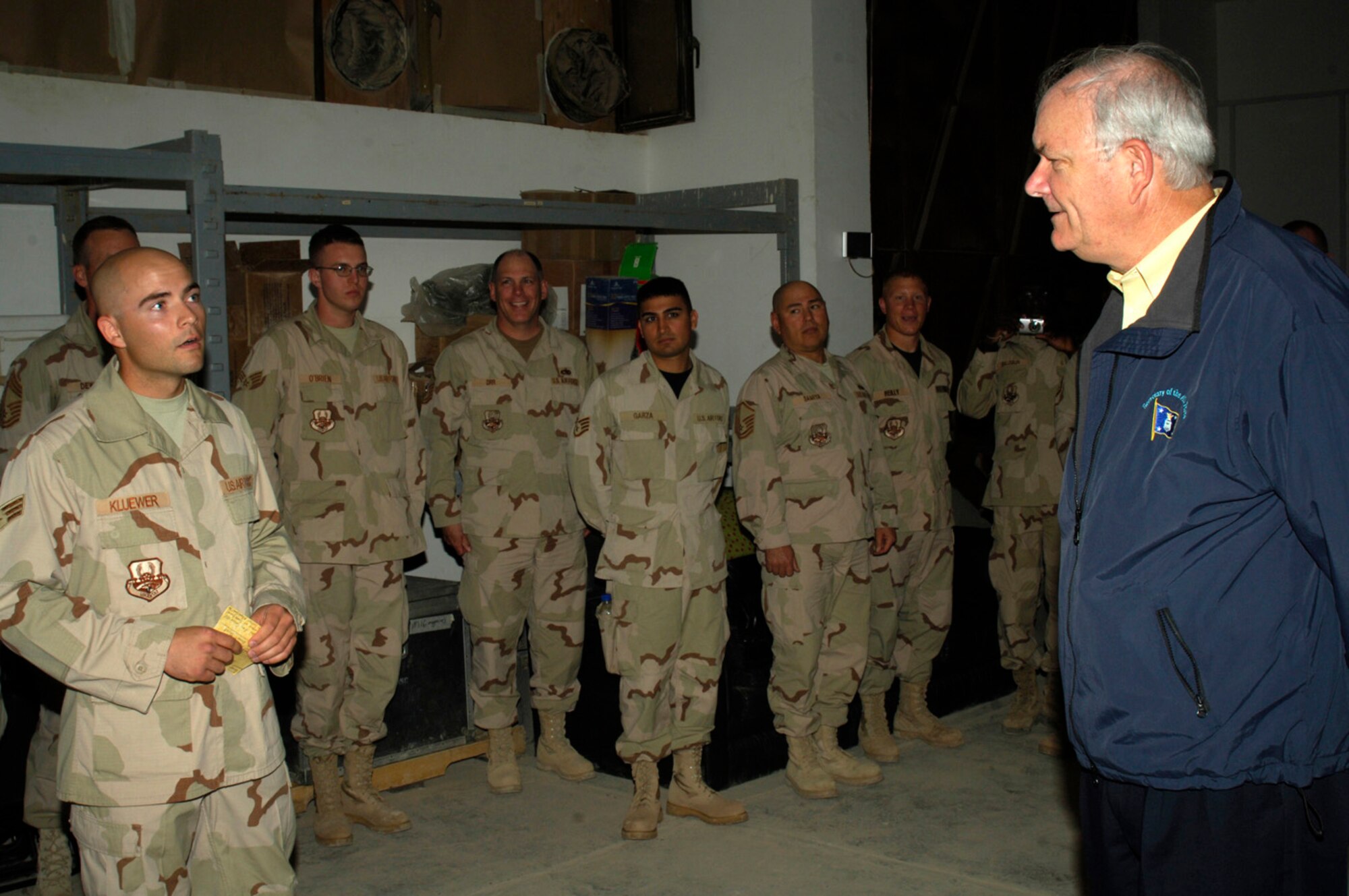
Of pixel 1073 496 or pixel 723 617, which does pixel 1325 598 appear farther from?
pixel 723 617

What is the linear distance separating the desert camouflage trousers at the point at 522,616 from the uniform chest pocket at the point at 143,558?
2038mm

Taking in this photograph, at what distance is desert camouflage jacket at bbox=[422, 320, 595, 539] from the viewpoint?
4.26 meters

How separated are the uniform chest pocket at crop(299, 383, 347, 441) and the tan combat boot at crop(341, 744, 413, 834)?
107cm

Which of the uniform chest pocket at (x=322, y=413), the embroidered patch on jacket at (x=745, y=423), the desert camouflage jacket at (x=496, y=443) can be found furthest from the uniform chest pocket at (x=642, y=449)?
the uniform chest pocket at (x=322, y=413)

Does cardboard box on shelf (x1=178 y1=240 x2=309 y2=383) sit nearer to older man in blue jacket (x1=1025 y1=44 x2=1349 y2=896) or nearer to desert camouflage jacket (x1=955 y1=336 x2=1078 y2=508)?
desert camouflage jacket (x1=955 y1=336 x2=1078 y2=508)

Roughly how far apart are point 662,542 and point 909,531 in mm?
1235

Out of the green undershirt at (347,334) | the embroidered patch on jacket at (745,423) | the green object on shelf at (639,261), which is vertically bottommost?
the embroidered patch on jacket at (745,423)

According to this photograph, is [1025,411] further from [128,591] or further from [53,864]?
[53,864]

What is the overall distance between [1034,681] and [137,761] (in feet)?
12.3

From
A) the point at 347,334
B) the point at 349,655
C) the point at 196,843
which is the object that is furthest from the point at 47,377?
the point at 196,843

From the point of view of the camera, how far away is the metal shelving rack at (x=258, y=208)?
10.0 ft

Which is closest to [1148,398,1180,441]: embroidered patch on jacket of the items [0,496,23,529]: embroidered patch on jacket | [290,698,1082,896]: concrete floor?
[0,496,23,529]: embroidered patch on jacket

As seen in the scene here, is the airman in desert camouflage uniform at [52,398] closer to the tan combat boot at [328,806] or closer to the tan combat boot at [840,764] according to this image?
the tan combat boot at [328,806]

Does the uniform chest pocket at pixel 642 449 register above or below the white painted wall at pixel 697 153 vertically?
below
